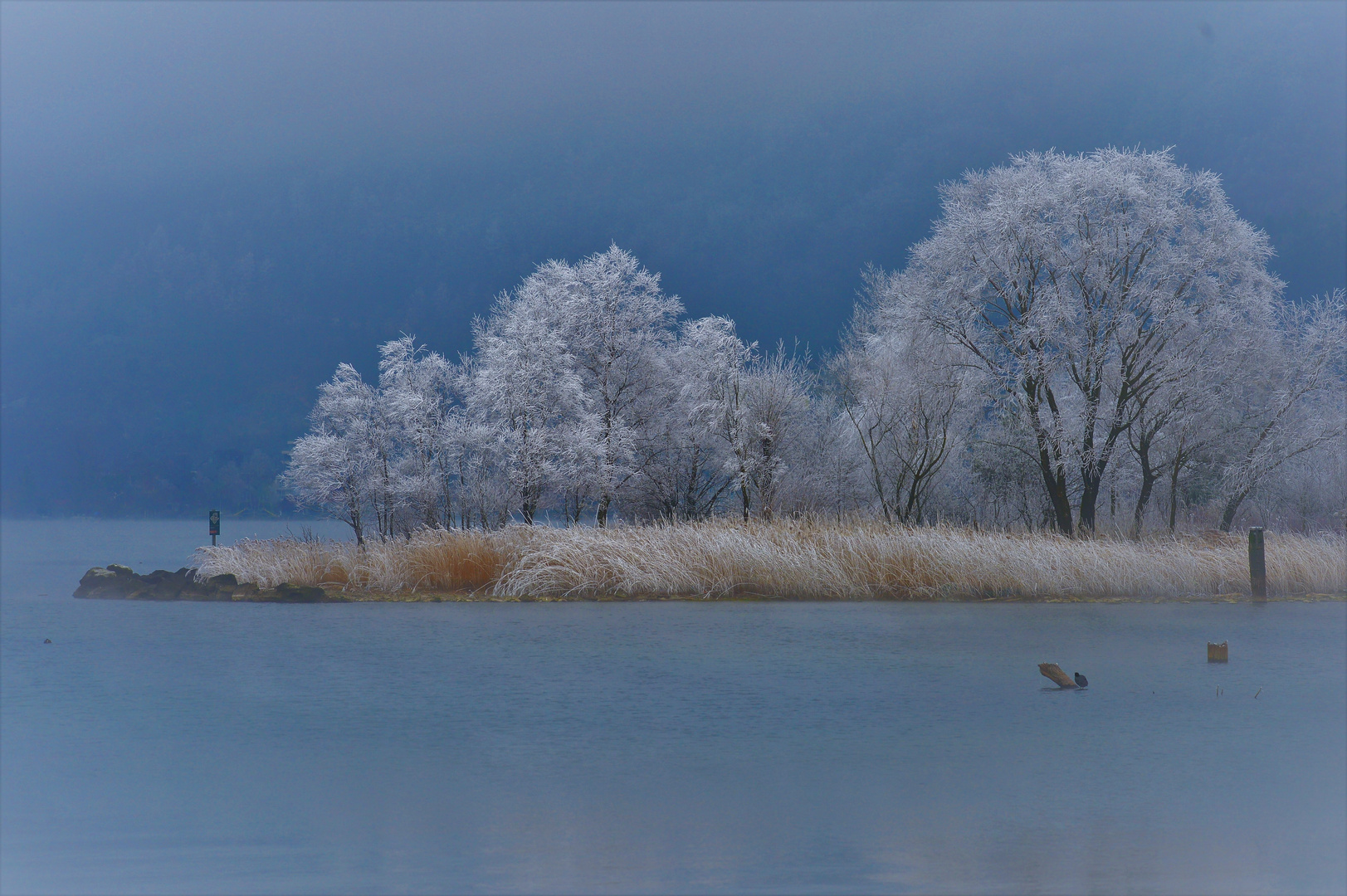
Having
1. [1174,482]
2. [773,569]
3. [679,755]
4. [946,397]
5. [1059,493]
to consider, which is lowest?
[679,755]

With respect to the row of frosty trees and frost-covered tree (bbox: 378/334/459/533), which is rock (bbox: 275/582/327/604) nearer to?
the row of frosty trees

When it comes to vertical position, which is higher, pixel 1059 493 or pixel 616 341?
pixel 616 341

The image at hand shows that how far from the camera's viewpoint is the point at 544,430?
31.0m

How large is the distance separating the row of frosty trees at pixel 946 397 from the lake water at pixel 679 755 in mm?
11452

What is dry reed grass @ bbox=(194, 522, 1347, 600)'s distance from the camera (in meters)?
19.2

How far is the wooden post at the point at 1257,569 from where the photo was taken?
60.6 ft

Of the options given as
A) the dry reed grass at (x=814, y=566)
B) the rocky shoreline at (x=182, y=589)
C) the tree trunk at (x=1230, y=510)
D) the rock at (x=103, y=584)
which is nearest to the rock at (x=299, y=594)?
the rocky shoreline at (x=182, y=589)

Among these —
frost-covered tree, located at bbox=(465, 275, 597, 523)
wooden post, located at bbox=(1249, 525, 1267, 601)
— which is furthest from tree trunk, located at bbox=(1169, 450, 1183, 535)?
frost-covered tree, located at bbox=(465, 275, 597, 523)

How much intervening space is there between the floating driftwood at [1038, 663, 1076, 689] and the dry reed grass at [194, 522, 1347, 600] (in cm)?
779

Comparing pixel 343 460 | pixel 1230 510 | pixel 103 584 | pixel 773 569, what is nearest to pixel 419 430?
pixel 343 460

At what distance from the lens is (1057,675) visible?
11.1 meters

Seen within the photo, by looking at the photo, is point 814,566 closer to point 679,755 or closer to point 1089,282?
point 679,755

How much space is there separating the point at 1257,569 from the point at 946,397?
13082 mm

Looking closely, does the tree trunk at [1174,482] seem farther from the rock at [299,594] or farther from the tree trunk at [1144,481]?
the rock at [299,594]
